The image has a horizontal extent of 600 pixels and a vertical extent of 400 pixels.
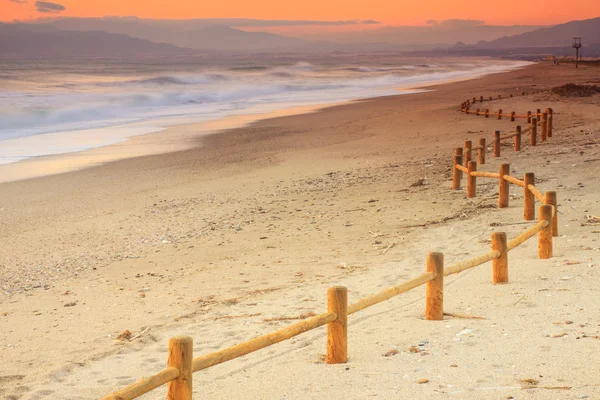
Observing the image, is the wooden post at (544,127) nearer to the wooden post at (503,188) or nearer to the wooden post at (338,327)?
the wooden post at (503,188)

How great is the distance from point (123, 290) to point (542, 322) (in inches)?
194

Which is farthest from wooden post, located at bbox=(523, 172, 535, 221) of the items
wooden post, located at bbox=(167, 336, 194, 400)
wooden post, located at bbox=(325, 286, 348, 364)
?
wooden post, located at bbox=(167, 336, 194, 400)

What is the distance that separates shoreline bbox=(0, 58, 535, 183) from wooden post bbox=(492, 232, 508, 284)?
43.3 ft

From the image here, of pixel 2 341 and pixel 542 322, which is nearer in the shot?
pixel 542 322

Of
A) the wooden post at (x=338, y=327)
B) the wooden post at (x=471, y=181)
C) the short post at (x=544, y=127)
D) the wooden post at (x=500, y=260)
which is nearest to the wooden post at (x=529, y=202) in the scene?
the wooden post at (x=471, y=181)

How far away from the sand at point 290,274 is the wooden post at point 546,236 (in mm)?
184

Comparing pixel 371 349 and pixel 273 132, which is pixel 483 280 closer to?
pixel 371 349

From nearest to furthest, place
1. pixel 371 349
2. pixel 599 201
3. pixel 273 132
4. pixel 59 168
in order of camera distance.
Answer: pixel 371 349 → pixel 599 201 → pixel 59 168 → pixel 273 132

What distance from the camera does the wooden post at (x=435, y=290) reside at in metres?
6.16

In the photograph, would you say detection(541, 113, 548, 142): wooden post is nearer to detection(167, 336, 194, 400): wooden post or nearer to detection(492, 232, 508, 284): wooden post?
detection(492, 232, 508, 284): wooden post

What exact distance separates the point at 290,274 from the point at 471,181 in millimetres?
4598

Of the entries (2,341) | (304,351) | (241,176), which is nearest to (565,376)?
(304,351)

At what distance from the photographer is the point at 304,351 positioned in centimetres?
614

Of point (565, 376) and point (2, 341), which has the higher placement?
point (565, 376)
